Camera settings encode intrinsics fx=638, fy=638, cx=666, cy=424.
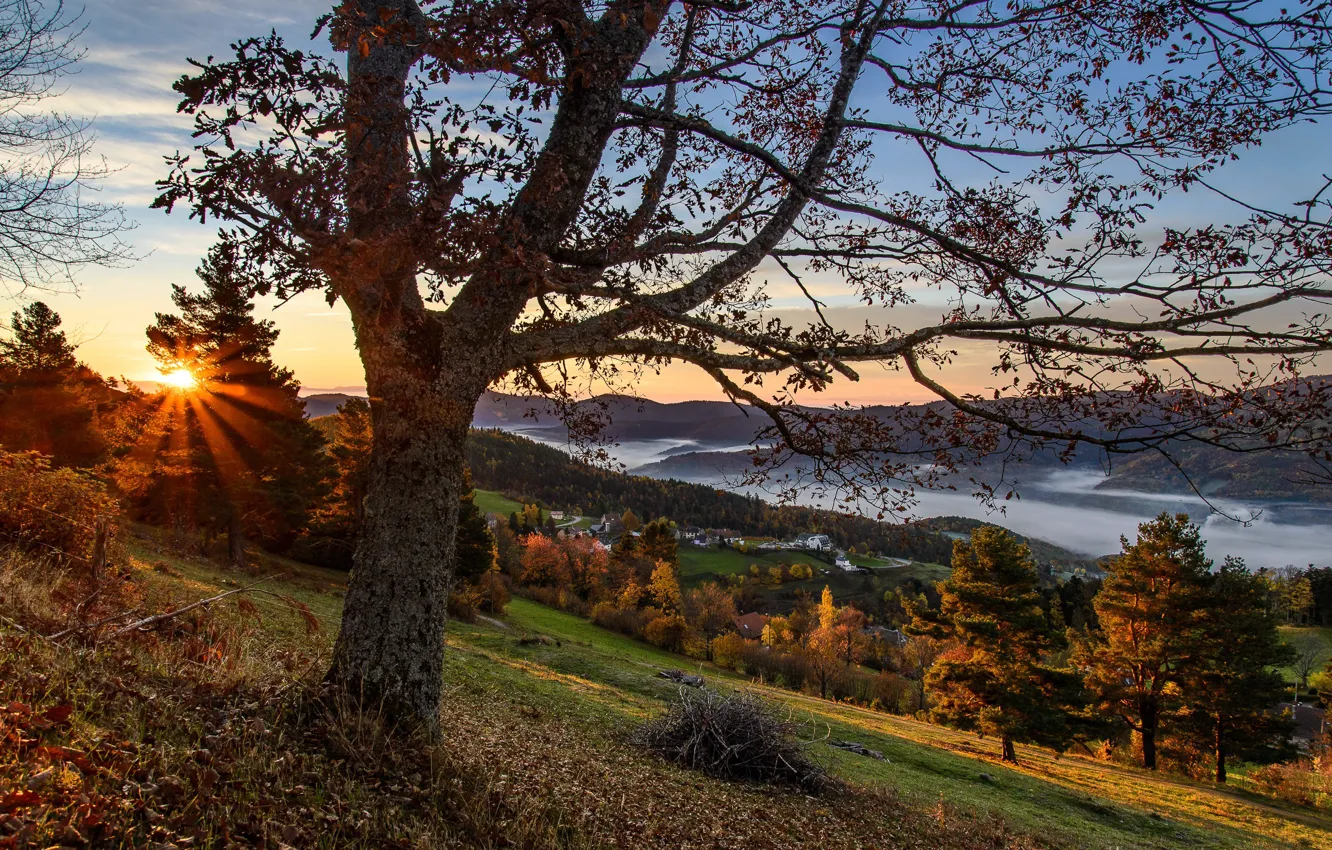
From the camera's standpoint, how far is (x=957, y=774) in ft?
50.3

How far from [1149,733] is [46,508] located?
38976mm

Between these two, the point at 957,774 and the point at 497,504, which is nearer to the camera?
the point at 957,774

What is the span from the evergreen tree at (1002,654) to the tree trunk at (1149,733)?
26.4 ft

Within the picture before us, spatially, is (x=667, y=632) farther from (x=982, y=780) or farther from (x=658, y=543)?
(x=982, y=780)

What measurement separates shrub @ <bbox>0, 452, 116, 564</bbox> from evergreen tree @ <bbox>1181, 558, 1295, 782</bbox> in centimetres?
3595

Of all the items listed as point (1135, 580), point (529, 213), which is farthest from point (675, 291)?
point (1135, 580)

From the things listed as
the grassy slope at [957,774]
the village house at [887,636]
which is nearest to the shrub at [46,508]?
the grassy slope at [957,774]

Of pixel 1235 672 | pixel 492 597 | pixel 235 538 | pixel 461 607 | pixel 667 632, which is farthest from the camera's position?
pixel 667 632

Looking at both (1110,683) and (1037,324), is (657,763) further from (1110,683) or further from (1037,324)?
(1110,683)

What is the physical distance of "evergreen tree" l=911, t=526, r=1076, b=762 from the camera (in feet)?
74.8

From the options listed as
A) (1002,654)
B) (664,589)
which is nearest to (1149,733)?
(1002,654)

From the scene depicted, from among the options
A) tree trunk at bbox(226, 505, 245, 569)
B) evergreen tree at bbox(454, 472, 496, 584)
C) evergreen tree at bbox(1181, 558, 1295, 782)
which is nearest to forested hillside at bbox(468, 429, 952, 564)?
evergreen tree at bbox(454, 472, 496, 584)

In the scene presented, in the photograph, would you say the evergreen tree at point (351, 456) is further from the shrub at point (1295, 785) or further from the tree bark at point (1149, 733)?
the shrub at point (1295, 785)

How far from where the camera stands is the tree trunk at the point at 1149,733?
94.4 feet
